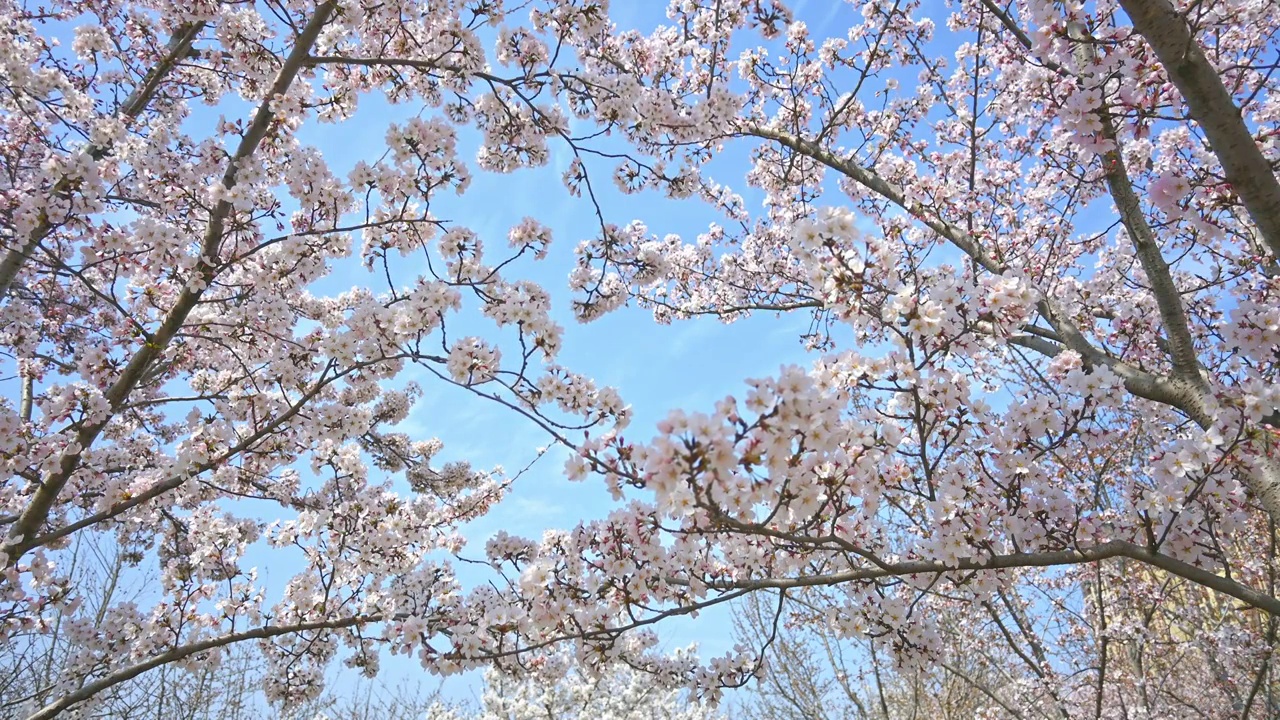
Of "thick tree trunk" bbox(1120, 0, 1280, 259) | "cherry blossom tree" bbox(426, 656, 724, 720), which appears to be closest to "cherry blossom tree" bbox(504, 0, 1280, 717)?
"thick tree trunk" bbox(1120, 0, 1280, 259)

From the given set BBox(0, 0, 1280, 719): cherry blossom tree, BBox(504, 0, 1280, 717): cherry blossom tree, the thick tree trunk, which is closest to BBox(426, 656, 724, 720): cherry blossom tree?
A: BBox(0, 0, 1280, 719): cherry blossom tree

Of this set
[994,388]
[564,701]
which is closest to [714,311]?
[994,388]

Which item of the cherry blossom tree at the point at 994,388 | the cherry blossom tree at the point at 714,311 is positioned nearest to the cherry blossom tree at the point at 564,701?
the cherry blossom tree at the point at 714,311

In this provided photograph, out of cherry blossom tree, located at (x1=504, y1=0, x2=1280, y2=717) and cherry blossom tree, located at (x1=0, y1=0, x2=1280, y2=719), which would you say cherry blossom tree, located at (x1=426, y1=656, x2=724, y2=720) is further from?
cherry blossom tree, located at (x1=504, y1=0, x2=1280, y2=717)

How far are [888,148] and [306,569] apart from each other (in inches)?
279

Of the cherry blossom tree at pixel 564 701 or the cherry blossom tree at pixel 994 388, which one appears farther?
the cherry blossom tree at pixel 564 701

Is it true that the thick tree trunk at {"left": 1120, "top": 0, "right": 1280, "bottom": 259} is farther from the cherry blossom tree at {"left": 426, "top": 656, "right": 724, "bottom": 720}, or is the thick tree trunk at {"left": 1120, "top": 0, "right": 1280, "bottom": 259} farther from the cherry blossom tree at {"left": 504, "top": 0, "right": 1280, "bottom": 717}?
the cherry blossom tree at {"left": 426, "top": 656, "right": 724, "bottom": 720}

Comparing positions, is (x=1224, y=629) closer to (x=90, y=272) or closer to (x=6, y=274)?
(x=6, y=274)

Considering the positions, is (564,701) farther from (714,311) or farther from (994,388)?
(994,388)

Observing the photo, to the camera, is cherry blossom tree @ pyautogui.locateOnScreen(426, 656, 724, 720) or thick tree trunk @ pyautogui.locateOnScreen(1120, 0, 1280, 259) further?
cherry blossom tree @ pyautogui.locateOnScreen(426, 656, 724, 720)

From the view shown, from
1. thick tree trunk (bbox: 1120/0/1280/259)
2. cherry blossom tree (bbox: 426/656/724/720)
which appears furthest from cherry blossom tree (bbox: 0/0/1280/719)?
cherry blossom tree (bbox: 426/656/724/720)

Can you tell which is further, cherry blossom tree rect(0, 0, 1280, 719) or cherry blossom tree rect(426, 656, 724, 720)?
cherry blossom tree rect(426, 656, 724, 720)

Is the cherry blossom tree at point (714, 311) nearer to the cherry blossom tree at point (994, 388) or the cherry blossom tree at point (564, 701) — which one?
the cherry blossom tree at point (994, 388)

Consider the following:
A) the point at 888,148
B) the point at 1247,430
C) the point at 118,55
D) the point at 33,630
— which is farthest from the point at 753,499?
the point at 118,55
